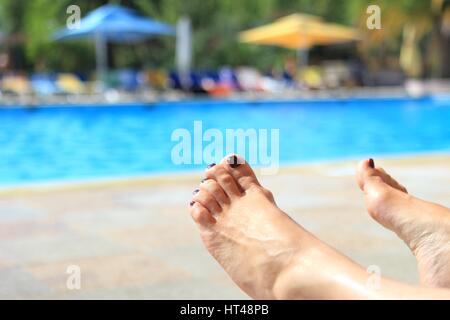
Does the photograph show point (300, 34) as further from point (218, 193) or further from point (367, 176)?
point (218, 193)

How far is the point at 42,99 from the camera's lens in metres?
16.4

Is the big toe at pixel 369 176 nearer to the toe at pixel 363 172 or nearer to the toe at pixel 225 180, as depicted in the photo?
the toe at pixel 363 172

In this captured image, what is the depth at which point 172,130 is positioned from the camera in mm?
12469

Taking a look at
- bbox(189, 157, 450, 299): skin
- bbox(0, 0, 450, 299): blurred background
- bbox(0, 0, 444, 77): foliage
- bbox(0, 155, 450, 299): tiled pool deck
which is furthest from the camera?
bbox(0, 0, 444, 77): foliage

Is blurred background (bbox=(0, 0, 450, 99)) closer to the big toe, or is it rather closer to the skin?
the big toe

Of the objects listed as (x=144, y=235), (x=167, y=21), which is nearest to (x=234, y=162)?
(x=144, y=235)

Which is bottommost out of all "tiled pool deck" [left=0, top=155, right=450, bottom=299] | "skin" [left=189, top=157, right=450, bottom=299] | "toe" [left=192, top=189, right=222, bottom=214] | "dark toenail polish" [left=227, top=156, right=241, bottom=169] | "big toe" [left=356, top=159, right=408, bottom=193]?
"tiled pool deck" [left=0, top=155, right=450, bottom=299]

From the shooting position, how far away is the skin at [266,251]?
58.5 inches

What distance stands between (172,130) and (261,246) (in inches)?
424

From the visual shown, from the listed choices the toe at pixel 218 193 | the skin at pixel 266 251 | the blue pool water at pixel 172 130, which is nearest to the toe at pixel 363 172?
the skin at pixel 266 251

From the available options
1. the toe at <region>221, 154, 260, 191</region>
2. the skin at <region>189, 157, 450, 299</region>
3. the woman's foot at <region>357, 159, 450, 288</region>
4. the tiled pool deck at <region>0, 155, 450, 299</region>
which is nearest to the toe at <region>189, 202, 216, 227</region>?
the skin at <region>189, 157, 450, 299</region>

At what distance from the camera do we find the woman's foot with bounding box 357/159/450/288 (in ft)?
5.94
